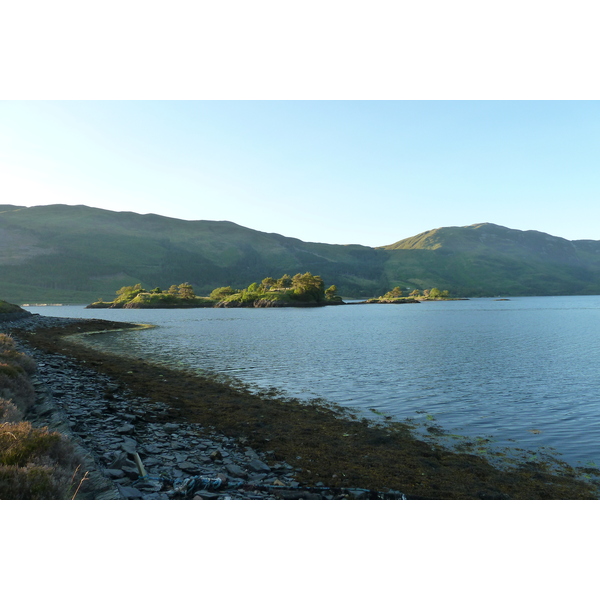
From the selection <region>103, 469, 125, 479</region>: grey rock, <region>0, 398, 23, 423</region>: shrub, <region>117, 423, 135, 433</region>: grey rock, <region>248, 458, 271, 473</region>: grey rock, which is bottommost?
<region>248, 458, 271, 473</region>: grey rock

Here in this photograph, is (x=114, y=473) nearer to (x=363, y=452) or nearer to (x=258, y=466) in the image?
(x=258, y=466)

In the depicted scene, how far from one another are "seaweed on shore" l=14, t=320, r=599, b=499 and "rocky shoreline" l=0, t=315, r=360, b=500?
0.95 m

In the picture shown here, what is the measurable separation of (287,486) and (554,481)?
8.44 meters

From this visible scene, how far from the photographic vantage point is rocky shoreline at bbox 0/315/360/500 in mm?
10383

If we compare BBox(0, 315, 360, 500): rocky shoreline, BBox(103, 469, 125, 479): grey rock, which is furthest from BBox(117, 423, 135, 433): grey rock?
BBox(103, 469, 125, 479): grey rock

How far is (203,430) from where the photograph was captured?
1709cm

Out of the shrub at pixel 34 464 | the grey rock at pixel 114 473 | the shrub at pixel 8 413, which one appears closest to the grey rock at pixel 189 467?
the grey rock at pixel 114 473

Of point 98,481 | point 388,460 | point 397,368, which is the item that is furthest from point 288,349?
point 98,481

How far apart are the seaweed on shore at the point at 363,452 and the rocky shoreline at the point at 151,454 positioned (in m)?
0.95

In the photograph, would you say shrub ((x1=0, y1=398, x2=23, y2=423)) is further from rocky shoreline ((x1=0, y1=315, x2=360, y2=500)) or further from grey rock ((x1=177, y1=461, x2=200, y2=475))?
grey rock ((x1=177, y1=461, x2=200, y2=475))

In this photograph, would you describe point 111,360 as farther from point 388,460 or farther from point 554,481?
point 554,481

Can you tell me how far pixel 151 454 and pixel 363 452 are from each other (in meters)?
7.56

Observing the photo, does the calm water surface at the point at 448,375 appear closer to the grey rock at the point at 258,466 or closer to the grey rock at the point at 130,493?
the grey rock at the point at 258,466

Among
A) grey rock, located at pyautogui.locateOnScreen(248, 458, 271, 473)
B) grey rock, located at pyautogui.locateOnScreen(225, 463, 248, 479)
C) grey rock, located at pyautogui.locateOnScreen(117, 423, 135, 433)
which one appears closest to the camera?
grey rock, located at pyautogui.locateOnScreen(225, 463, 248, 479)
